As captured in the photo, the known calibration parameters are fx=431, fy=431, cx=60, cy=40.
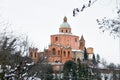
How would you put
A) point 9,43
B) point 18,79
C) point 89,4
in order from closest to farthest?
point 89,4, point 18,79, point 9,43

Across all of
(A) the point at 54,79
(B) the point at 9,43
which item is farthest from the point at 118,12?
(A) the point at 54,79

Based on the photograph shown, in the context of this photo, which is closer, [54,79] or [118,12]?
[118,12]

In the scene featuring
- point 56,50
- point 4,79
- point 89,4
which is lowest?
point 4,79

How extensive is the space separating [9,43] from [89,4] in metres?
14.4

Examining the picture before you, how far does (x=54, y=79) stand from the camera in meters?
38.1

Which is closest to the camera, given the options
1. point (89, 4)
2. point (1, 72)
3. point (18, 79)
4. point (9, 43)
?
point (89, 4)

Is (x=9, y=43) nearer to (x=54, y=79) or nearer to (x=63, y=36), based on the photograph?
(x=54, y=79)

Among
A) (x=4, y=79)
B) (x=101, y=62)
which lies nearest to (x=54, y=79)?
(x=4, y=79)

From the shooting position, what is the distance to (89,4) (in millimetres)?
5844

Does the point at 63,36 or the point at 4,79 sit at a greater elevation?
the point at 63,36

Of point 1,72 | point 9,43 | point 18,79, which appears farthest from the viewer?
point 9,43

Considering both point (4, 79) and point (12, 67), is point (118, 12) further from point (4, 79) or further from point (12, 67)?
point (12, 67)

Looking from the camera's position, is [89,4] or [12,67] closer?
[89,4]

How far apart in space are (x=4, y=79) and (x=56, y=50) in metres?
81.2
